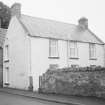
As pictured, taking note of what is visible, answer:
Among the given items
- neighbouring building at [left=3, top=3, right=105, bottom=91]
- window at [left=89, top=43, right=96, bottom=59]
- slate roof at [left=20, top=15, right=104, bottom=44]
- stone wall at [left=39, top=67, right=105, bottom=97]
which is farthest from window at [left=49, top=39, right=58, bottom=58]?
window at [left=89, top=43, right=96, bottom=59]

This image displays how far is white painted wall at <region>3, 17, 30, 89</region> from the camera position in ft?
70.1

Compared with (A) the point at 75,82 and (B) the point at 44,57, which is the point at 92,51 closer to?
(B) the point at 44,57

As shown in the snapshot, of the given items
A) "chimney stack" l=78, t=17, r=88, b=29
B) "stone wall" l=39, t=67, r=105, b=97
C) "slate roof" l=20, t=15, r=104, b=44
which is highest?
"chimney stack" l=78, t=17, r=88, b=29

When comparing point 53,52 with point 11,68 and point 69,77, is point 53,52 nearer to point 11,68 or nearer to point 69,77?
point 11,68

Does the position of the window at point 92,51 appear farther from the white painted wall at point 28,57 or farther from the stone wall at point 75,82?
the stone wall at point 75,82

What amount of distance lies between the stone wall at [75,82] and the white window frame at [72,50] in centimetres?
663

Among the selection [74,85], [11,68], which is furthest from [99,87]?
[11,68]

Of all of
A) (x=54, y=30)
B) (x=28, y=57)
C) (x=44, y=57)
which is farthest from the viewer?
(x=54, y=30)

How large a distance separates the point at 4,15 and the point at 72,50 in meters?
23.3

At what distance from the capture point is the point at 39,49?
70.4ft

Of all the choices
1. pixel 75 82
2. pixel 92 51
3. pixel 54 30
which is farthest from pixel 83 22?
pixel 75 82

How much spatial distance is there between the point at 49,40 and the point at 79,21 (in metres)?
9.63

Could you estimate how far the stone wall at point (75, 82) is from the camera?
13.4 meters

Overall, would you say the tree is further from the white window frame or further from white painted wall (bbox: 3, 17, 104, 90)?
the white window frame
